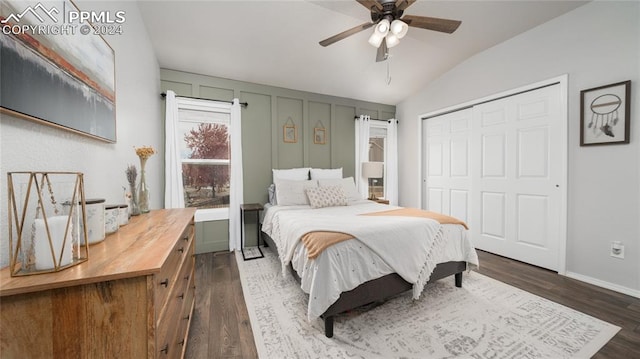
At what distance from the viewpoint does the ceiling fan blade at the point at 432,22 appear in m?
1.92

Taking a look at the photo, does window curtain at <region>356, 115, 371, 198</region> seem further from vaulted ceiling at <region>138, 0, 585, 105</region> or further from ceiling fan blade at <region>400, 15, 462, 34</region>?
ceiling fan blade at <region>400, 15, 462, 34</region>

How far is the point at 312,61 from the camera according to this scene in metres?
3.22

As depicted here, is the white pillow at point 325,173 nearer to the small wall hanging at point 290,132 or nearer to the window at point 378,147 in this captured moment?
the small wall hanging at point 290,132

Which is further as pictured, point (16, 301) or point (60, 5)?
point (60, 5)

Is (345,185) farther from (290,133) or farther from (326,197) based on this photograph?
(290,133)

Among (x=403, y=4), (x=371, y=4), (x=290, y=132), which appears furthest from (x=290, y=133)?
(x=403, y=4)

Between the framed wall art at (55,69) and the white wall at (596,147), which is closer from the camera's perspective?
the framed wall art at (55,69)

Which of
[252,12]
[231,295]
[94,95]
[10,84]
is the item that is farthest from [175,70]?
[231,295]

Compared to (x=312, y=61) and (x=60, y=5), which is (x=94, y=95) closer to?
(x=60, y=5)

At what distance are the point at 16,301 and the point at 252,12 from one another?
276 cm

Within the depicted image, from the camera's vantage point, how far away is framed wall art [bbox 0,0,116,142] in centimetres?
77

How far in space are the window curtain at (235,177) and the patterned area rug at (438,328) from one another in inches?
51.8

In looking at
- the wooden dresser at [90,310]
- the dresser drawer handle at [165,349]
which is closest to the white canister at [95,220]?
the wooden dresser at [90,310]

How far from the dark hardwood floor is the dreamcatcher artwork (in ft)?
4.83
